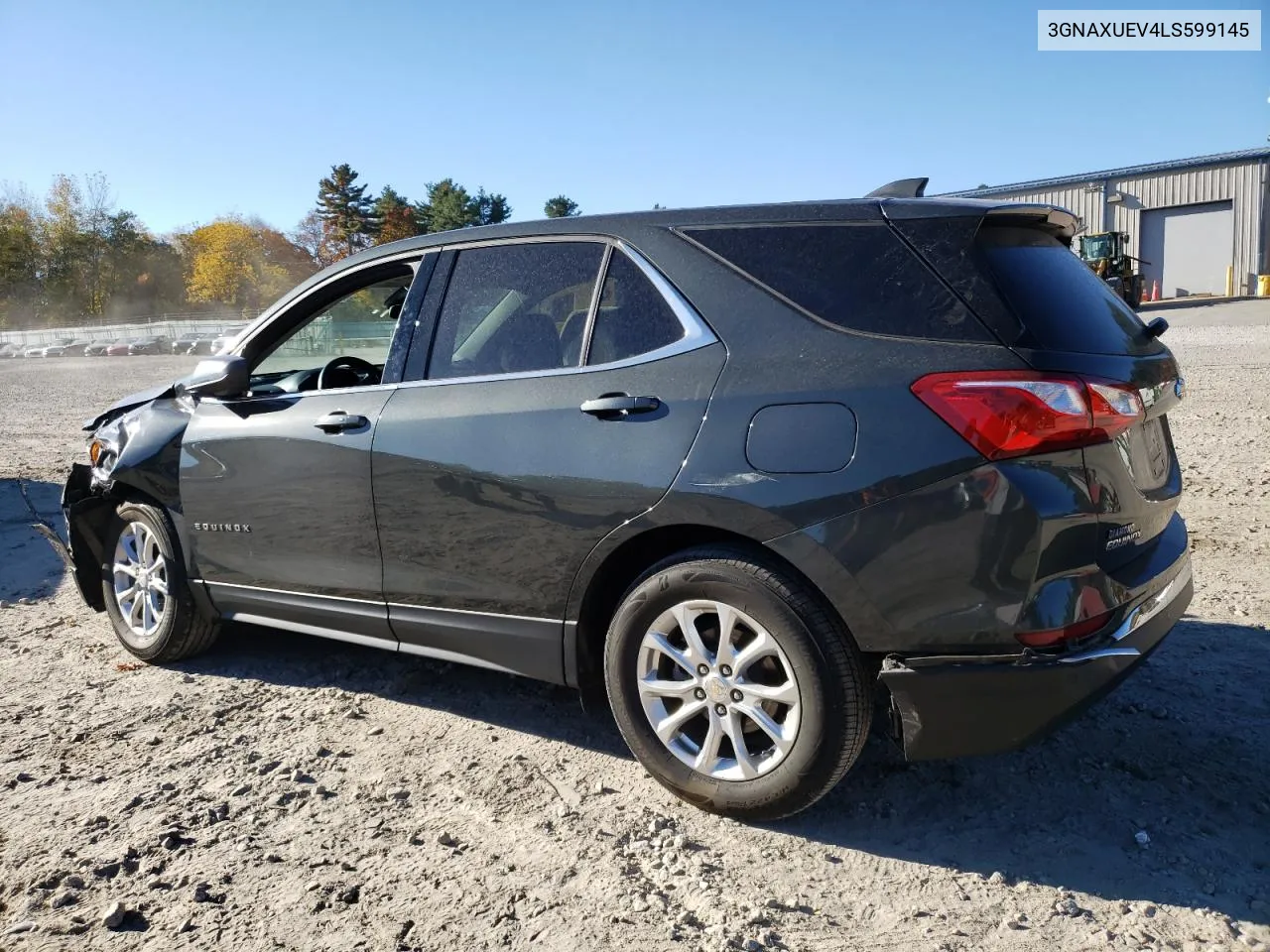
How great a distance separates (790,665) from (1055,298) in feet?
4.18

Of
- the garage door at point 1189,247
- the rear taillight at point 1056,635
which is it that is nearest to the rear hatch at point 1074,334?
the rear taillight at point 1056,635

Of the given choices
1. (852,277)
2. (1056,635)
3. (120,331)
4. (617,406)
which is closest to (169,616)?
(617,406)

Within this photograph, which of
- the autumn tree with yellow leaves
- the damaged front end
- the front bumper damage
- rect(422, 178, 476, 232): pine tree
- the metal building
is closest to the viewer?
the damaged front end

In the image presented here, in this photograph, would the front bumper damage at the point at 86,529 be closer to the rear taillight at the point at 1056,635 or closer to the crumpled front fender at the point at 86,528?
the crumpled front fender at the point at 86,528

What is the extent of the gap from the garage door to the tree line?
46276 mm

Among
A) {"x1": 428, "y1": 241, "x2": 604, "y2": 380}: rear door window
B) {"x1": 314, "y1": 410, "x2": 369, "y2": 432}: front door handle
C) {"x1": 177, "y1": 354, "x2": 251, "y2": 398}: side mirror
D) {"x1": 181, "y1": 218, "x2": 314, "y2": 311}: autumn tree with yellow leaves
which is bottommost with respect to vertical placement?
{"x1": 314, "y1": 410, "x2": 369, "y2": 432}: front door handle

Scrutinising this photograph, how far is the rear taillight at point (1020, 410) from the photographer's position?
2.44 m

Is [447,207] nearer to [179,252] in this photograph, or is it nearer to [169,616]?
[179,252]

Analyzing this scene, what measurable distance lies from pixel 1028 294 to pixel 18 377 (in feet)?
113

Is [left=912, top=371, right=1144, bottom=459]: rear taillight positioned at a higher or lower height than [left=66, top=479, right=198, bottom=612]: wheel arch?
higher

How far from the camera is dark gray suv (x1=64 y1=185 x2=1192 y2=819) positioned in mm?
2494

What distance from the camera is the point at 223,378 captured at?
4.04 meters

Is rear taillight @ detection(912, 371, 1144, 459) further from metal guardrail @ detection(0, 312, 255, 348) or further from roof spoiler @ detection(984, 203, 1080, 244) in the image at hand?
metal guardrail @ detection(0, 312, 255, 348)

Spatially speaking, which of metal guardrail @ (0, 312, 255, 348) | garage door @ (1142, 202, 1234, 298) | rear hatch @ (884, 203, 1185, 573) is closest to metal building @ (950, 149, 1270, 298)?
garage door @ (1142, 202, 1234, 298)
